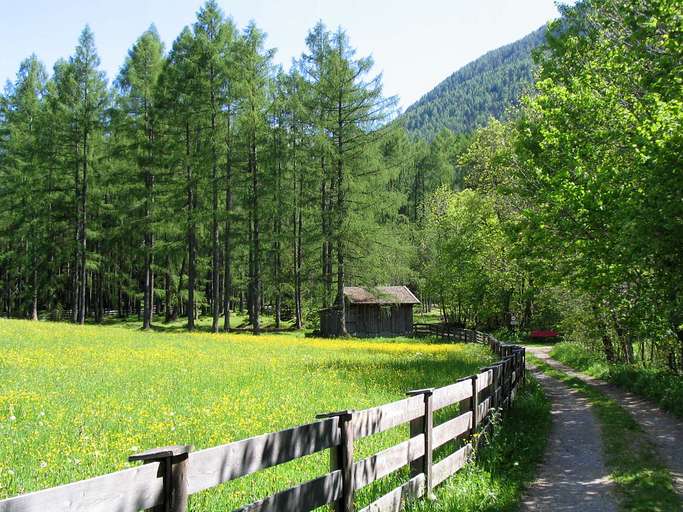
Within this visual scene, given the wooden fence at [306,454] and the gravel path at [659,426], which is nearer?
the wooden fence at [306,454]

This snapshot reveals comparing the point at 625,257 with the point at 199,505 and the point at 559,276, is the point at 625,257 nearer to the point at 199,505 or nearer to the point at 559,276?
the point at 559,276

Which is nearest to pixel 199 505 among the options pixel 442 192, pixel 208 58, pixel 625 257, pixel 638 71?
pixel 625 257

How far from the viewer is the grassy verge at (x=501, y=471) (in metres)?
6.40

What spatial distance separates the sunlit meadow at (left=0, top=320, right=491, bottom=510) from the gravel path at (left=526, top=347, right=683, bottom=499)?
4.28m

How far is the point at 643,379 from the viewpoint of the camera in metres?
17.5

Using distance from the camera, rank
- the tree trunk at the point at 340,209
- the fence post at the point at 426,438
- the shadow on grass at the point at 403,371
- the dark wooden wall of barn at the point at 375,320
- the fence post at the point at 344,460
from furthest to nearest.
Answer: the dark wooden wall of barn at the point at 375,320
the tree trunk at the point at 340,209
the shadow on grass at the point at 403,371
the fence post at the point at 426,438
the fence post at the point at 344,460

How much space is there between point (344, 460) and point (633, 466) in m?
6.51

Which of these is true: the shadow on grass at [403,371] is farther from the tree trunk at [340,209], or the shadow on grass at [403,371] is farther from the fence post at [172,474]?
the tree trunk at [340,209]

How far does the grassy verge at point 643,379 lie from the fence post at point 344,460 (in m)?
11.8

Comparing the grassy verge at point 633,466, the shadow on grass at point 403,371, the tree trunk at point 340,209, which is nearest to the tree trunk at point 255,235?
the tree trunk at point 340,209

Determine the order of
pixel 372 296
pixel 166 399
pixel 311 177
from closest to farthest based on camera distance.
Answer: pixel 166 399, pixel 311 177, pixel 372 296

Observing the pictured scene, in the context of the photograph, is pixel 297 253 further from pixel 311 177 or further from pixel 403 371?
pixel 403 371

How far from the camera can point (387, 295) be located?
40250 mm

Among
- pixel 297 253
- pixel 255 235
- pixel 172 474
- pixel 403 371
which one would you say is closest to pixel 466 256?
pixel 297 253
